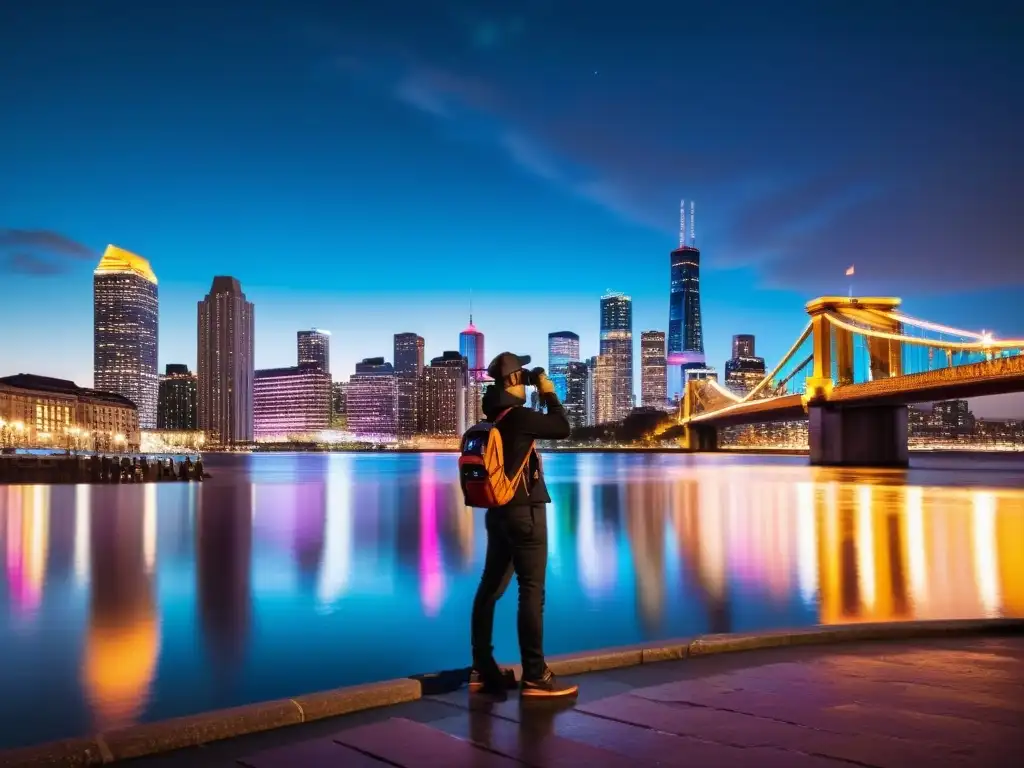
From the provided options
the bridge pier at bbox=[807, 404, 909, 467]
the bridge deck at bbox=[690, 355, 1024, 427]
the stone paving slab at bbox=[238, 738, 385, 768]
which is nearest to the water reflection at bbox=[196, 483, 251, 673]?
the stone paving slab at bbox=[238, 738, 385, 768]

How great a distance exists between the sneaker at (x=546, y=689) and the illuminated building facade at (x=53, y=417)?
159 m

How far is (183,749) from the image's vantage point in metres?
5.45

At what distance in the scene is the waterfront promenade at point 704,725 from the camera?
514 cm

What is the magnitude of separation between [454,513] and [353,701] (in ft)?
92.5

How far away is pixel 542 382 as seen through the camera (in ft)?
22.4

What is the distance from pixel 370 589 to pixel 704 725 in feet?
36.6

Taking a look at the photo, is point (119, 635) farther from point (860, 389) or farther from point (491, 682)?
point (860, 389)

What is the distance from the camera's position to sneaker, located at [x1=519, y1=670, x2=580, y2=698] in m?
6.40

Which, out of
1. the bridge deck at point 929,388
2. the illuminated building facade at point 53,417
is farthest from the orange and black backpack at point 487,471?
the illuminated building facade at point 53,417

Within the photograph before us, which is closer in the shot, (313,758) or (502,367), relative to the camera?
(313,758)

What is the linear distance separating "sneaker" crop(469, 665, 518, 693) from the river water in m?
2.80

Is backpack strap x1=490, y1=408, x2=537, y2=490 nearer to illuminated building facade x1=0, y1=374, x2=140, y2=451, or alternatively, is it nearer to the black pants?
the black pants

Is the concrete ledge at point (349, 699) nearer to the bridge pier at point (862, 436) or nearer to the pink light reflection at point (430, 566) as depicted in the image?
the pink light reflection at point (430, 566)

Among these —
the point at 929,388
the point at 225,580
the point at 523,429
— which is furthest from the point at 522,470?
the point at 929,388
